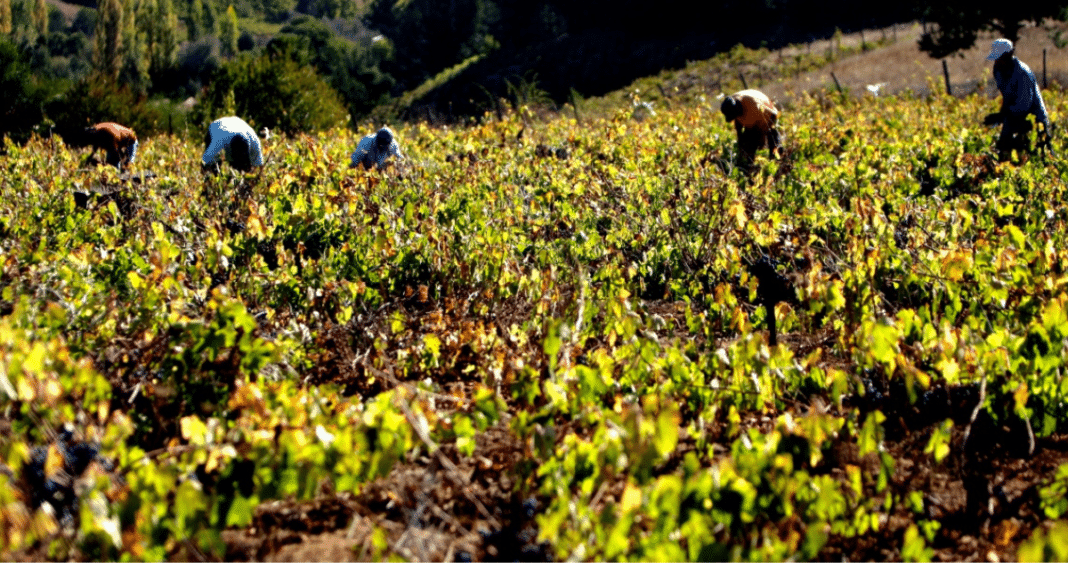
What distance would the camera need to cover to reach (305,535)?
246cm

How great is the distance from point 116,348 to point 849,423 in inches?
95.8

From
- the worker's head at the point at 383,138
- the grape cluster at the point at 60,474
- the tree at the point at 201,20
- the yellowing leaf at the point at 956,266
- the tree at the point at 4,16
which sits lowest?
the tree at the point at 201,20

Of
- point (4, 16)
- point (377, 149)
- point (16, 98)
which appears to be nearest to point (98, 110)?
point (16, 98)

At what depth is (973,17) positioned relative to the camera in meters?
25.0

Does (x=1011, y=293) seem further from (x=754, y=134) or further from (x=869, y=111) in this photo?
(x=869, y=111)

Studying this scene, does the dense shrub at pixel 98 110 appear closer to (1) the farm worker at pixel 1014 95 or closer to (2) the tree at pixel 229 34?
(1) the farm worker at pixel 1014 95

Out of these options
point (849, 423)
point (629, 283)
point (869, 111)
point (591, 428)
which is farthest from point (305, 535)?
point (869, 111)

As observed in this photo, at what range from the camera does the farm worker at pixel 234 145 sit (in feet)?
27.9

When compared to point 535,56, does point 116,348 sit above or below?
above

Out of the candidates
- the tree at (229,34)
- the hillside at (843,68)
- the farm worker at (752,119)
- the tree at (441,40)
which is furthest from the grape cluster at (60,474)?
the tree at (229,34)

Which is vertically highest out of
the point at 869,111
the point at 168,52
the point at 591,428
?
the point at 591,428

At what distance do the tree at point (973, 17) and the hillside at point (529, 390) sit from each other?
2162cm

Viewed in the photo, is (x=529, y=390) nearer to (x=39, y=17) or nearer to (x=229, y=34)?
(x=39, y=17)

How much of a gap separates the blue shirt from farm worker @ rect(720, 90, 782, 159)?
1.94 m
